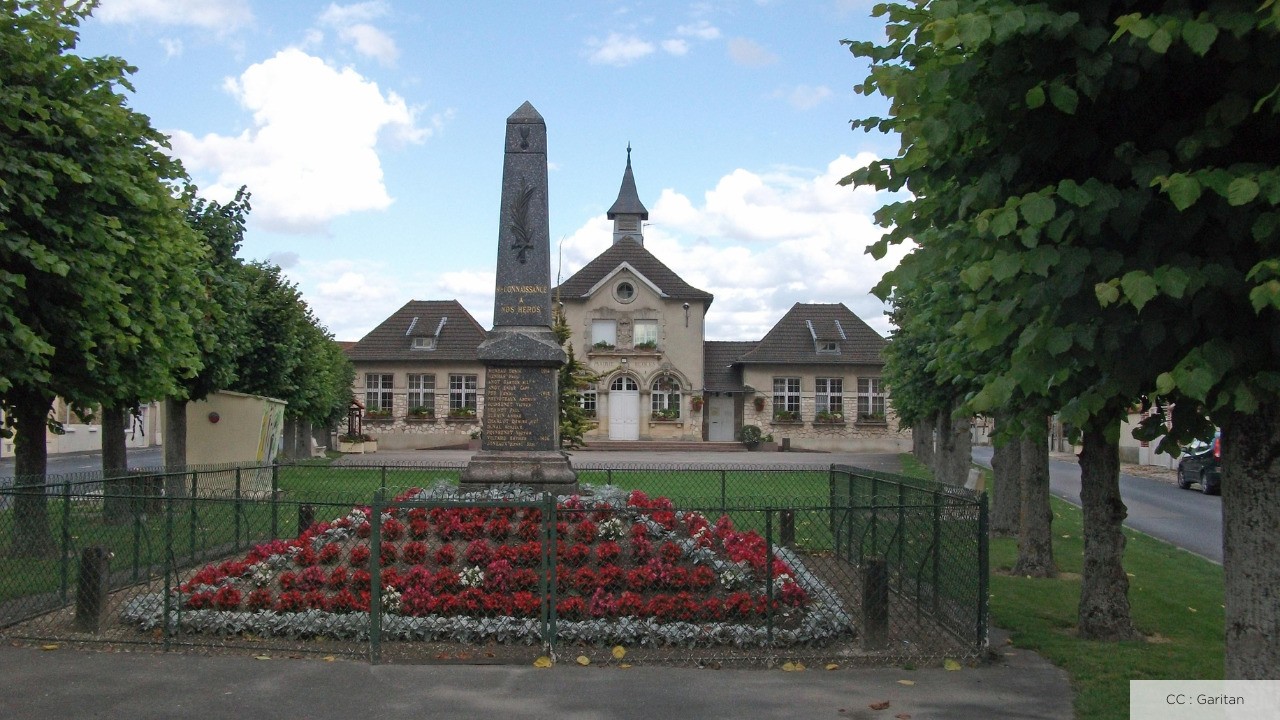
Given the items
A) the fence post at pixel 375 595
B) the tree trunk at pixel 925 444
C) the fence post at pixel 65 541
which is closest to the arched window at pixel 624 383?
the tree trunk at pixel 925 444

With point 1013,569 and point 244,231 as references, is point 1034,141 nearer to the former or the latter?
point 1013,569

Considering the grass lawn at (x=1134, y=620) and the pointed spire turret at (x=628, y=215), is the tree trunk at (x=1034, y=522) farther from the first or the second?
the pointed spire turret at (x=628, y=215)

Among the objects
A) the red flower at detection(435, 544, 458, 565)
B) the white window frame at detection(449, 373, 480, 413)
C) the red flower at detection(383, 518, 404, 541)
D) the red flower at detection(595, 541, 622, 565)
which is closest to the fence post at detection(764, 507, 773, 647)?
the red flower at detection(595, 541, 622, 565)

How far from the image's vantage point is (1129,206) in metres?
4.78

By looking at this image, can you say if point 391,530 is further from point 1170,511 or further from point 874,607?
point 1170,511

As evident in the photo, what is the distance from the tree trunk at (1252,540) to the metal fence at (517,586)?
120 inches

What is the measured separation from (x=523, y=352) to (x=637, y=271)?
3695cm

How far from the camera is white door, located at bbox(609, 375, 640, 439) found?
49.6m

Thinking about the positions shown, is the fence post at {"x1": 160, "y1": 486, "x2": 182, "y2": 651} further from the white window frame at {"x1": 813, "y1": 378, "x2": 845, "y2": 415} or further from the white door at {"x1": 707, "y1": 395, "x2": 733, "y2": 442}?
the white window frame at {"x1": 813, "y1": 378, "x2": 845, "y2": 415}

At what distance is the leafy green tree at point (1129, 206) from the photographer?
457 centimetres

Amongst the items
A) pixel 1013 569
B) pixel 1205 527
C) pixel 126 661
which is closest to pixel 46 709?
pixel 126 661

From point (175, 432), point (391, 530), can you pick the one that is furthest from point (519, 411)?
point (175, 432)

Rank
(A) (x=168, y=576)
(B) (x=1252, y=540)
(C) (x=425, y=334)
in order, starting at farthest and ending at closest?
(C) (x=425, y=334) → (A) (x=168, y=576) → (B) (x=1252, y=540)

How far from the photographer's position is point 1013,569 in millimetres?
13266
